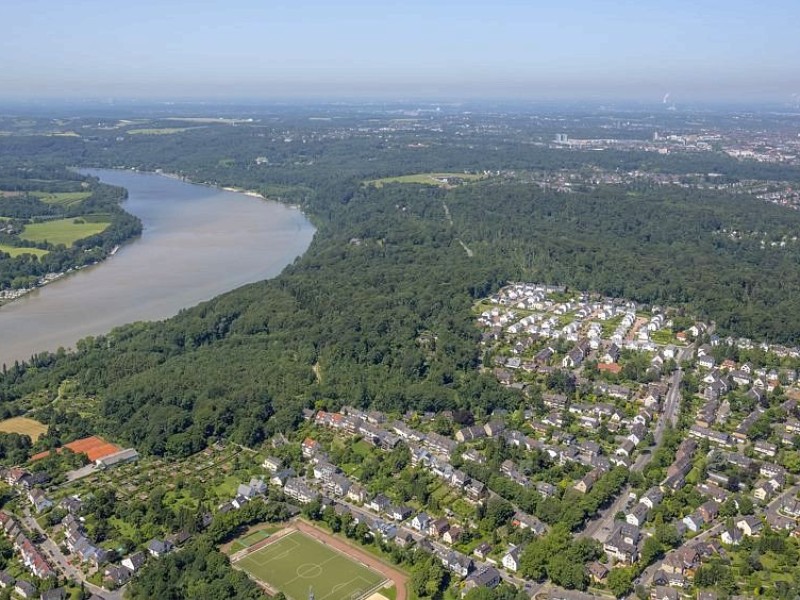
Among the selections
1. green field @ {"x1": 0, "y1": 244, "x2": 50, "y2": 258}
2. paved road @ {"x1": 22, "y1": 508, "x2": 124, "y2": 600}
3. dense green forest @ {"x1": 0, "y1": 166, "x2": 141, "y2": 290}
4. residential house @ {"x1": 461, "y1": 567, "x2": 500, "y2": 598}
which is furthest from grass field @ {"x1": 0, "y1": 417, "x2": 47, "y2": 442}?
green field @ {"x1": 0, "y1": 244, "x2": 50, "y2": 258}

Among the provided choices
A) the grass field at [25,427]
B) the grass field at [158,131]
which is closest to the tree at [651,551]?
the grass field at [25,427]

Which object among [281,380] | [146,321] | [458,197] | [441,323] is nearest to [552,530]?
[281,380]

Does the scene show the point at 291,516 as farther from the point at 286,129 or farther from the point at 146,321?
the point at 286,129

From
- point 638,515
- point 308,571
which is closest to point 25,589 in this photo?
point 308,571

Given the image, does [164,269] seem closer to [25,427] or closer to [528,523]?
[25,427]

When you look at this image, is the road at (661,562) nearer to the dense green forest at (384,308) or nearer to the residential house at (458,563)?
the dense green forest at (384,308)

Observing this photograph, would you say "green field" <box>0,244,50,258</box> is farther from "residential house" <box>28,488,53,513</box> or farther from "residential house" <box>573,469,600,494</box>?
"residential house" <box>573,469,600,494</box>
